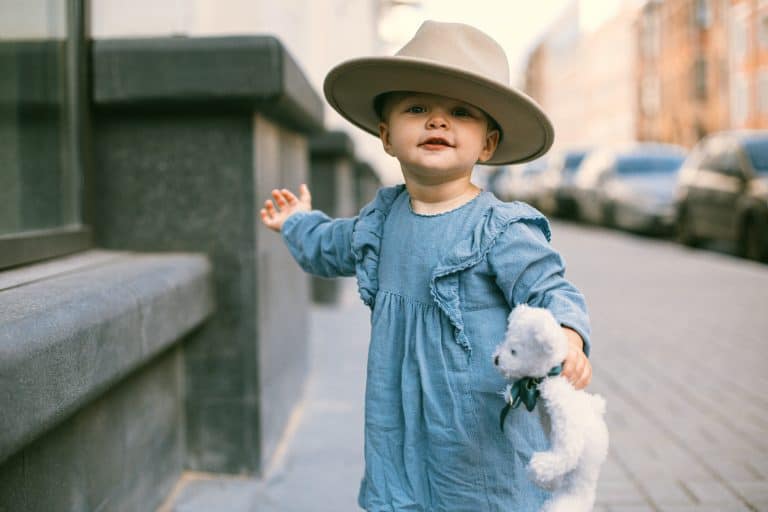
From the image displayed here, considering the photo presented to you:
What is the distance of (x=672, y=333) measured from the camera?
6637 millimetres

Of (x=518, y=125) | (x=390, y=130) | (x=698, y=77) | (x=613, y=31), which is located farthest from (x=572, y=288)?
(x=613, y=31)

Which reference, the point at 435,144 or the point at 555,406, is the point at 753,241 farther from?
the point at 555,406

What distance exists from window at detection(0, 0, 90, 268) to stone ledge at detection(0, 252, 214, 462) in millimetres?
149

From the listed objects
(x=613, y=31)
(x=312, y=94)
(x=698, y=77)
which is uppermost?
(x=613, y=31)

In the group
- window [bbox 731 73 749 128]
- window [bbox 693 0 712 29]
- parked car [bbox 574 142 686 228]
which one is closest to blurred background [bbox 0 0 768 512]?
parked car [bbox 574 142 686 228]

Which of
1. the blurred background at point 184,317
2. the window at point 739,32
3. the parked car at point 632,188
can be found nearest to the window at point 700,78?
the window at point 739,32

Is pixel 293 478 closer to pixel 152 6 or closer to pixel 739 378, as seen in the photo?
pixel 152 6

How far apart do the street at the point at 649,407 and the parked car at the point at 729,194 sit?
2.37 meters

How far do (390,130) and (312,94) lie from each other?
6.56 feet

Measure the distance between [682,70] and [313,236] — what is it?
2138 inches

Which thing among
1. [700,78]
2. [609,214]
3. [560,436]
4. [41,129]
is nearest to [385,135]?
[560,436]

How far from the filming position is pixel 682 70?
5297 centimetres

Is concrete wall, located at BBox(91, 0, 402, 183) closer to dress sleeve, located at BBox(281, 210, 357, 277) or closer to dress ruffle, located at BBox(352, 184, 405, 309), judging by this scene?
dress sleeve, located at BBox(281, 210, 357, 277)

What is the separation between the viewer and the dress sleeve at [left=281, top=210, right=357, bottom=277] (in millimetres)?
2525
